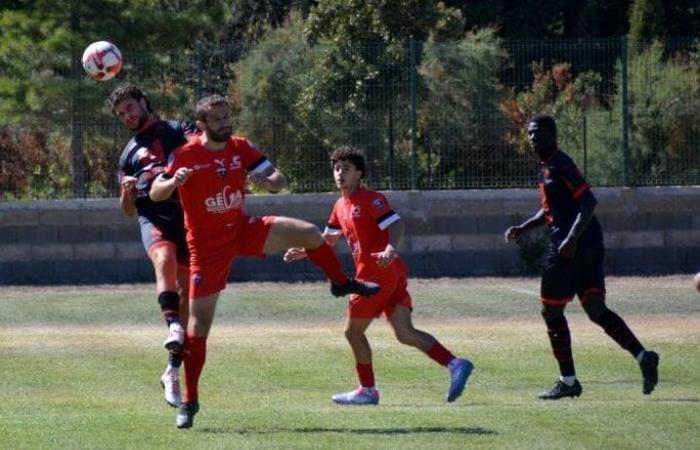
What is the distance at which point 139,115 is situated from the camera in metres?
10.2

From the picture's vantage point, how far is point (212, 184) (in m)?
8.86

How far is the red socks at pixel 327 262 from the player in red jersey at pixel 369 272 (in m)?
0.51

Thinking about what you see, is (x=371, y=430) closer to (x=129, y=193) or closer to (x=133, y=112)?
(x=129, y=193)

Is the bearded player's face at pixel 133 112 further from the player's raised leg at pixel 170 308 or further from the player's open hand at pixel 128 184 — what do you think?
the player's raised leg at pixel 170 308

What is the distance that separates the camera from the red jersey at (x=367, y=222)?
9.86 m

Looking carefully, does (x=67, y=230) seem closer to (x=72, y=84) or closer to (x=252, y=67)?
(x=72, y=84)

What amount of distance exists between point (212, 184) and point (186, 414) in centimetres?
139

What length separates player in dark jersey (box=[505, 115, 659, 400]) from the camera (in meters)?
9.97

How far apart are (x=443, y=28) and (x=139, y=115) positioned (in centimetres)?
1580

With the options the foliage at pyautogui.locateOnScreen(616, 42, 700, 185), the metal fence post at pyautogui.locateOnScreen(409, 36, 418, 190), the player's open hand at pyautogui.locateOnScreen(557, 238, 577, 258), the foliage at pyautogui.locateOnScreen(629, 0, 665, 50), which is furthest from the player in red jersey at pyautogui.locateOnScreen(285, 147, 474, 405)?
the foliage at pyautogui.locateOnScreen(629, 0, 665, 50)

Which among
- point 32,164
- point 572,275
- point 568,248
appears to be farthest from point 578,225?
point 32,164

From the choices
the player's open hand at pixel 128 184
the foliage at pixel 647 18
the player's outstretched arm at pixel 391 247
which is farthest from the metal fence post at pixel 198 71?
the foliage at pixel 647 18

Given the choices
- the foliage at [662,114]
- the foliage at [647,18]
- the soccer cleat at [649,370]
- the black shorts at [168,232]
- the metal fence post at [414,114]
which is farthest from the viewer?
the foliage at [647,18]

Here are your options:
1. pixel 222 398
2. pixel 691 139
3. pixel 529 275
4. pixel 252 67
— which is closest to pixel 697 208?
pixel 691 139
